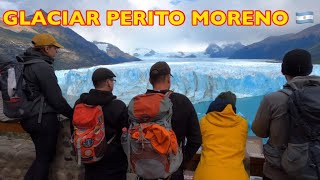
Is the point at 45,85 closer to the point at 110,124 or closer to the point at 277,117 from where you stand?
the point at 110,124

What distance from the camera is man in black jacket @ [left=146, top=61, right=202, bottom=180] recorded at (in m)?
2.47

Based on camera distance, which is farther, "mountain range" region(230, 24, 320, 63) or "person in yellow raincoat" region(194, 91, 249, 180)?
"mountain range" region(230, 24, 320, 63)

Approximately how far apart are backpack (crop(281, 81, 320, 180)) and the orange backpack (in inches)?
46.2

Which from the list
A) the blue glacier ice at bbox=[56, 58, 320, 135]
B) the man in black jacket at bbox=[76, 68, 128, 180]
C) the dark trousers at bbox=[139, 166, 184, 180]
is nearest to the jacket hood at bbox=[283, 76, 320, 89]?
the dark trousers at bbox=[139, 166, 184, 180]

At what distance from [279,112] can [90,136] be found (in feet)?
3.93

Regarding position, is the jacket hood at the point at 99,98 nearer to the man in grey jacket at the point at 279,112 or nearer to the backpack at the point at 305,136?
the man in grey jacket at the point at 279,112

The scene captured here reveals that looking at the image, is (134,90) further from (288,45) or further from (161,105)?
(288,45)

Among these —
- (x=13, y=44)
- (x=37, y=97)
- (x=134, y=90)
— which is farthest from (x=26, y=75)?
(x=13, y=44)

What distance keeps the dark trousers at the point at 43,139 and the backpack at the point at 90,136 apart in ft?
1.26

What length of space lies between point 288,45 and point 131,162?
78254 millimetres

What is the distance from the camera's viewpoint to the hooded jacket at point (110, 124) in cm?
264

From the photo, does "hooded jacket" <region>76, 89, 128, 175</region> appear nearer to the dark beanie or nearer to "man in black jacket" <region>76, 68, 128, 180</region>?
"man in black jacket" <region>76, 68, 128, 180</region>

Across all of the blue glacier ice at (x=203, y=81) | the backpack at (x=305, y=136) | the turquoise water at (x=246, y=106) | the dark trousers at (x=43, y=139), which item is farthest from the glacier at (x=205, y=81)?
the backpack at (x=305, y=136)

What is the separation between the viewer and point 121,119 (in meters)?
2.65
